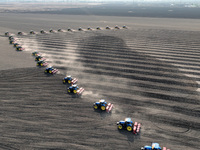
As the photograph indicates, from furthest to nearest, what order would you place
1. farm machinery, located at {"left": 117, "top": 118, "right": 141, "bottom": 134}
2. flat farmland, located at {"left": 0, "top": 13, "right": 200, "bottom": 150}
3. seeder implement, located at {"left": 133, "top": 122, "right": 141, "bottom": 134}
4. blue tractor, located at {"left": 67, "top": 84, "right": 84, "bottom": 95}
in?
1. blue tractor, located at {"left": 67, "top": 84, "right": 84, "bottom": 95}
2. farm machinery, located at {"left": 117, "top": 118, "right": 141, "bottom": 134}
3. seeder implement, located at {"left": 133, "top": 122, "right": 141, "bottom": 134}
4. flat farmland, located at {"left": 0, "top": 13, "right": 200, "bottom": 150}

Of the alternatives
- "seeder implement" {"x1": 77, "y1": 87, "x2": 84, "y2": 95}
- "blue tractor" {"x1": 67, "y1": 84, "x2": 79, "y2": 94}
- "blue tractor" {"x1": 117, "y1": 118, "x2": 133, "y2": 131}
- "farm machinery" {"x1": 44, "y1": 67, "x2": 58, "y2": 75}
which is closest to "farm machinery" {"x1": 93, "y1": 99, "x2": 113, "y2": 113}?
"blue tractor" {"x1": 117, "y1": 118, "x2": 133, "y2": 131}

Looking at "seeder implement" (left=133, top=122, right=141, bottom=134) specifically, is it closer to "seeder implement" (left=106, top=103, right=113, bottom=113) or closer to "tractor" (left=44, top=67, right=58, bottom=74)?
"seeder implement" (left=106, top=103, right=113, bottom=113)

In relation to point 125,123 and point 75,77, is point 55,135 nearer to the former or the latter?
point 125,123

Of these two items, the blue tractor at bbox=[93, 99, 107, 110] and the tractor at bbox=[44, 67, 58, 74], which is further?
the tractor at bbox=[44, 67, 58, 74]

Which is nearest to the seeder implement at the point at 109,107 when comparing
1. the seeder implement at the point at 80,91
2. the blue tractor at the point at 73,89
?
the seeder implement at the point at 80,91

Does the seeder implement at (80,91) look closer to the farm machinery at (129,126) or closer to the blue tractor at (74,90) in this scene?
the blue tractor at (74,90)

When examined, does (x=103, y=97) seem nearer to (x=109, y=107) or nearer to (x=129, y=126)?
(x=109, y=107)

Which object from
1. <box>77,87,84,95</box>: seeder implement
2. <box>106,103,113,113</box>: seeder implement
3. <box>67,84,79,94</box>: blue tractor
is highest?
<box>67,84,79,94</box>: blue tractor

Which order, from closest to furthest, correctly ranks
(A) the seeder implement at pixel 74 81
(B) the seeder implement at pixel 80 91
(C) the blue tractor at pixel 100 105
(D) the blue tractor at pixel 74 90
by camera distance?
(C) the blue tractor at pixel 100 105
(D) the blue tractor at pixel 74 90
(B) the seeder implement at pixel 80 91
(A) the seeder implement at pixel 74 81

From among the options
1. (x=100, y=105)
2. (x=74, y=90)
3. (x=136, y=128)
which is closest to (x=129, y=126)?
(x=136, y=128)
